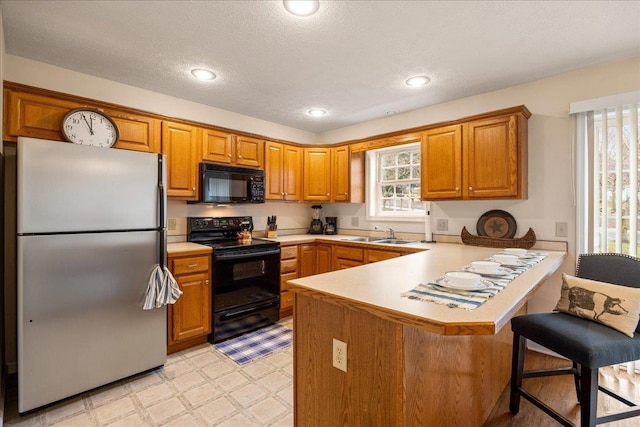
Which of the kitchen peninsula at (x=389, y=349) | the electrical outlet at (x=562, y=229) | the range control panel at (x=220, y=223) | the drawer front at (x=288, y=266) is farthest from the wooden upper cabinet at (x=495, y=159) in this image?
the range control panel at (x=220, y=223)

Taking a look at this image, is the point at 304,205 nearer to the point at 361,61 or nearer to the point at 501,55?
the point at 361,61

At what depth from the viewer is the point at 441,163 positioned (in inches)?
120

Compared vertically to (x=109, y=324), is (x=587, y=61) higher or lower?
higher

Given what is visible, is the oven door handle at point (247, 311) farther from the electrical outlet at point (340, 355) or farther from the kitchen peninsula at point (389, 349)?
the electrical outlet at point (340, 355)

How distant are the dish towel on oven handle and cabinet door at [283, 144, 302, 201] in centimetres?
181

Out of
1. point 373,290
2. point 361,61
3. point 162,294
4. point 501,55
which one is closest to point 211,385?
point 162,294

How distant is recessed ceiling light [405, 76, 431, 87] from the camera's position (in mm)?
2648

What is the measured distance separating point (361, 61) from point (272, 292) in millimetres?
2412

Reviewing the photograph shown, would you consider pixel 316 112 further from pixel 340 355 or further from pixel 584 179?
pixel 340 355

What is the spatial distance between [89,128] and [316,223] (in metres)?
2.79

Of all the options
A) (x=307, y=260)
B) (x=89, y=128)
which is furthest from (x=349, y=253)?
(x=89, y=128)

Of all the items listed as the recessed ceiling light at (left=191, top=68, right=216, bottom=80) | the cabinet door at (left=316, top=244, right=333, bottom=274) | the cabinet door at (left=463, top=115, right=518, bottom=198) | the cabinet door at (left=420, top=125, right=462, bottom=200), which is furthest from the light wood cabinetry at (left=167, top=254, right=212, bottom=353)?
the cabinet door at (left=463, top=115, right=518, bottom=198)

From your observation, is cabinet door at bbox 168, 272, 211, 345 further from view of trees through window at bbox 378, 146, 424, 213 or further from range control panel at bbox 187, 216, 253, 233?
view of trees through window at bbox 378, 146, 424, 213

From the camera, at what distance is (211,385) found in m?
2.20
